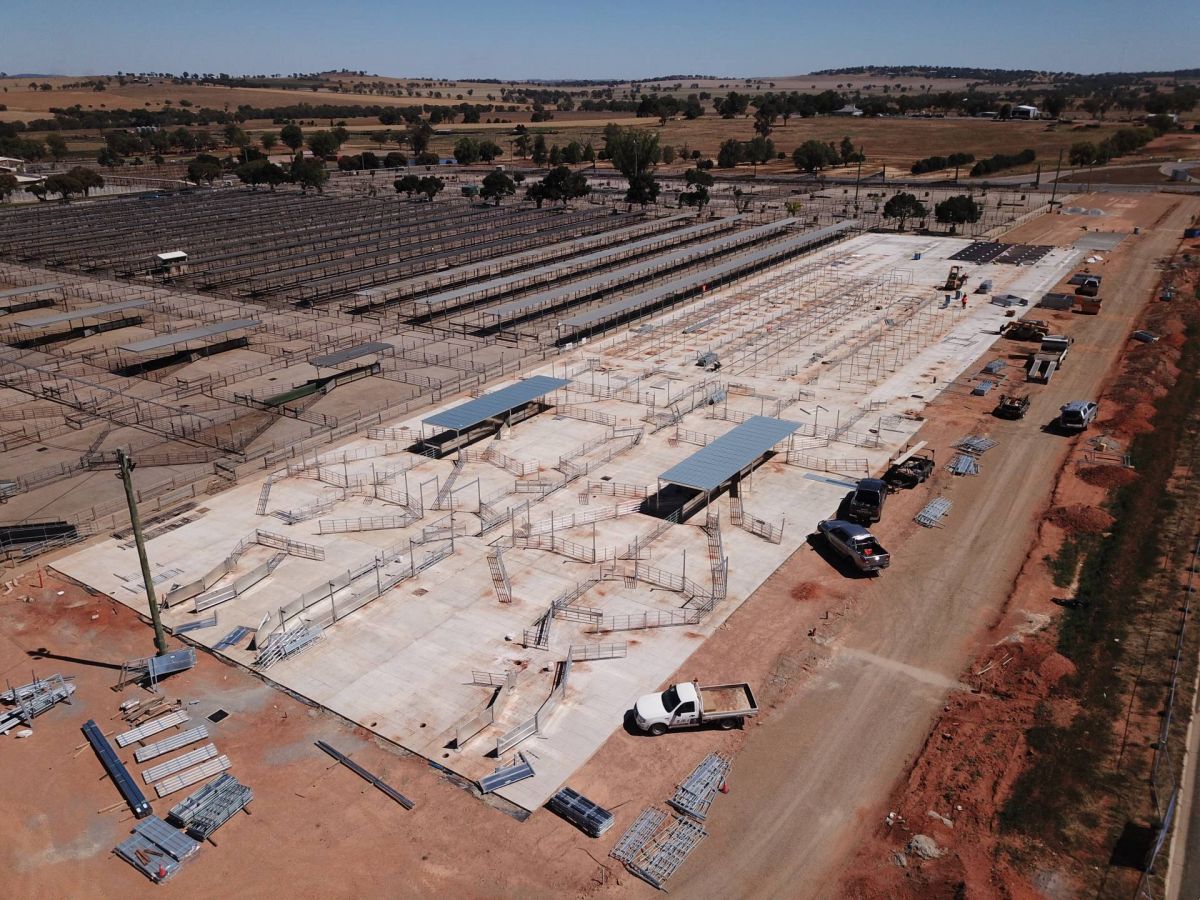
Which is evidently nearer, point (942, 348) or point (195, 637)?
point (195, 637)

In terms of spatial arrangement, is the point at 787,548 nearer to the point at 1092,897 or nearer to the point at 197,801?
the point at 1092,897

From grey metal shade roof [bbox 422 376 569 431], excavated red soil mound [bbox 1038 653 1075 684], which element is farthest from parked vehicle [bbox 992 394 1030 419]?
grey metal shade roof [bbox 422 376 569 431]

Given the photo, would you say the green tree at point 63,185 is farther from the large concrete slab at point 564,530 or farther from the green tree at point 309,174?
the large concrete slab at point 564,530

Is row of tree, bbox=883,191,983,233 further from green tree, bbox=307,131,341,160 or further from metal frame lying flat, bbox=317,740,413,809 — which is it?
green tree, bbox=307,131,341,160

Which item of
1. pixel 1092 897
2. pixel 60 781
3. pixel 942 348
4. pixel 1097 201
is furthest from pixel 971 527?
pixel 1097 201

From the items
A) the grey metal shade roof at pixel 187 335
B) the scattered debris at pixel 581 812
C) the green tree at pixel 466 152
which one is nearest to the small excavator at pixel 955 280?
the grey metal shade roof at pixel 187 335
